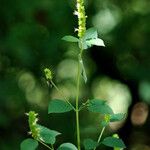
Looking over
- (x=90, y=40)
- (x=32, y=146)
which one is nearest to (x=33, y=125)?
(x=32, y=146)

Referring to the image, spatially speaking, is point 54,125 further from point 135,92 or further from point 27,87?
point 135,92

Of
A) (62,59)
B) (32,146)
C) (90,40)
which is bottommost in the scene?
(32,146)

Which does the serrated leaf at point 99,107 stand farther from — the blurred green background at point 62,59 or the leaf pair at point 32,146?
the blurred green background at point 62,59

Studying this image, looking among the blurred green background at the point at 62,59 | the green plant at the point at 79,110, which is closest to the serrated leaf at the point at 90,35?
the green plant at the point at 79,110

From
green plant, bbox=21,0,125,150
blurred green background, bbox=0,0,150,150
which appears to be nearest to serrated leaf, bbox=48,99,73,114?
green plant, bbox=21,0,125,150

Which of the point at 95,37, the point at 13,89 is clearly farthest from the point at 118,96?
the point at 95,37

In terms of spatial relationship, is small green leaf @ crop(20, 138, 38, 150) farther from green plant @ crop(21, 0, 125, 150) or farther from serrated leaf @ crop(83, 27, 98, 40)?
serrated leaf @ crop(83, 27, 98, 40)

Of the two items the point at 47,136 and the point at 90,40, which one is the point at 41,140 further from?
the point at 90,40
